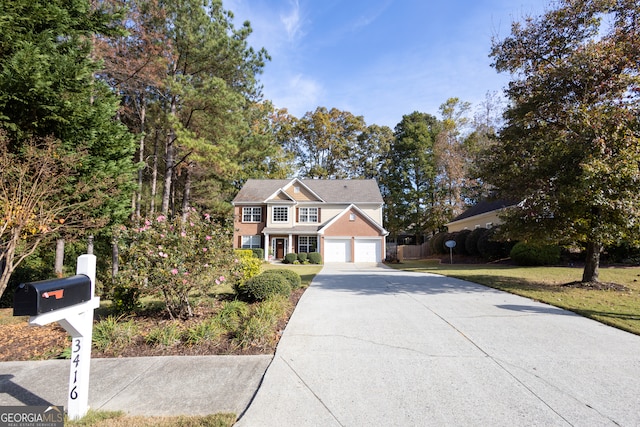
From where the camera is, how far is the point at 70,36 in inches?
322

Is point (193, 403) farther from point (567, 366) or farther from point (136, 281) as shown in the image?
point (567, 366)

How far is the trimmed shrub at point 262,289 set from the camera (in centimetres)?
820

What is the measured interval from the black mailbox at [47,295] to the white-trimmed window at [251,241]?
2727cm

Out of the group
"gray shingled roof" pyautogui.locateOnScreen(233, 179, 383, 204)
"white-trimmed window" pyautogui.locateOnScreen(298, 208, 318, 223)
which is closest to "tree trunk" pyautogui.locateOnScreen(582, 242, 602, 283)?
"gray shingled roof" pyautogui.locateOnScreen(233, 179, 383, 204)

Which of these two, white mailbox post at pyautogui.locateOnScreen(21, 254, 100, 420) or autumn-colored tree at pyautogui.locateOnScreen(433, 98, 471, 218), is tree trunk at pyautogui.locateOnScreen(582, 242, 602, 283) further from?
autumn-colored tree at pyautogui.locateOnScreen(433, 98, 471, 218)

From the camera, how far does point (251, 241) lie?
3011 cm

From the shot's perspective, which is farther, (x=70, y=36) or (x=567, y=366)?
(x=70, y=36)

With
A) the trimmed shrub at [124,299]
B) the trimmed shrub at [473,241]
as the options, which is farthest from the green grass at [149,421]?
the trimmed shrub at [473,241]

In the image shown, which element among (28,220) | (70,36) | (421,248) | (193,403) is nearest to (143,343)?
(193,403)

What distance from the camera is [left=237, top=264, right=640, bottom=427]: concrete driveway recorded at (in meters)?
3.21

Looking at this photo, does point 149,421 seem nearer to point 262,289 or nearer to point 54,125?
point 262,289

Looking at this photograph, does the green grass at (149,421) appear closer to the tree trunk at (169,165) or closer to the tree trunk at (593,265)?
the tree trunk at (593,265)

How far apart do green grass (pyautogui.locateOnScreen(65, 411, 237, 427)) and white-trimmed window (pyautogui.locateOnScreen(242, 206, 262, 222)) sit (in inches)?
1084

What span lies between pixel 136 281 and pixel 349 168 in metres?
41.6
